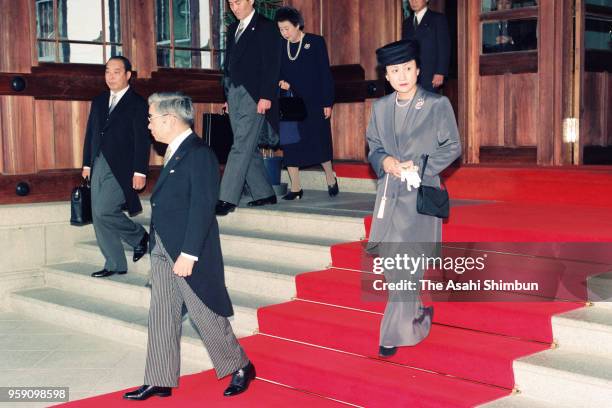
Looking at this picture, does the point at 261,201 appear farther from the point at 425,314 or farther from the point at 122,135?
the point at 425,314

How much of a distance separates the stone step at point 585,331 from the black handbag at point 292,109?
366 centimetres

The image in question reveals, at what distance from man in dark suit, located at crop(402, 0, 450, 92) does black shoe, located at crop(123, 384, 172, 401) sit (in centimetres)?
395

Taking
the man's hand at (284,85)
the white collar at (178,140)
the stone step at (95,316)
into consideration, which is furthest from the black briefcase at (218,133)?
the white collar at (178,140)

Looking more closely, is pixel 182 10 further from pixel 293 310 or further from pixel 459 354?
pixel 459 354

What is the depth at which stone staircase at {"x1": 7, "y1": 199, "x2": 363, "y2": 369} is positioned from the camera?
6.33m

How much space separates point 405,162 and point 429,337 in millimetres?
1010

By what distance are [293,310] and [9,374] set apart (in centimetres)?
183

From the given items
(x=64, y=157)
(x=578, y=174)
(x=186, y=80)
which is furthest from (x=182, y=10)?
(x=578, y=174)

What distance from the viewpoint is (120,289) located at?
7234 mm

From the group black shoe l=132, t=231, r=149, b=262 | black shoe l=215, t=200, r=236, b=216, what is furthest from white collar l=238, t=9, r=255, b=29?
black shoe l=132, t=231, r=149, b=262

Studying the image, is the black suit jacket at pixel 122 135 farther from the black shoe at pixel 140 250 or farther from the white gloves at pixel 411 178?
the white gloves at pixel 411 178


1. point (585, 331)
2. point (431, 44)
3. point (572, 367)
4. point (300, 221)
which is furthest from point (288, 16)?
point (572, 367)

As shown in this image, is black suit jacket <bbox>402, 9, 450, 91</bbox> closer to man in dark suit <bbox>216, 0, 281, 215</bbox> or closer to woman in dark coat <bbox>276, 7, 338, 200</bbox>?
woman in dark coat <bbox>276, 7, 338, 200</bbox>

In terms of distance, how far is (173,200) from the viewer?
4.75 meters
